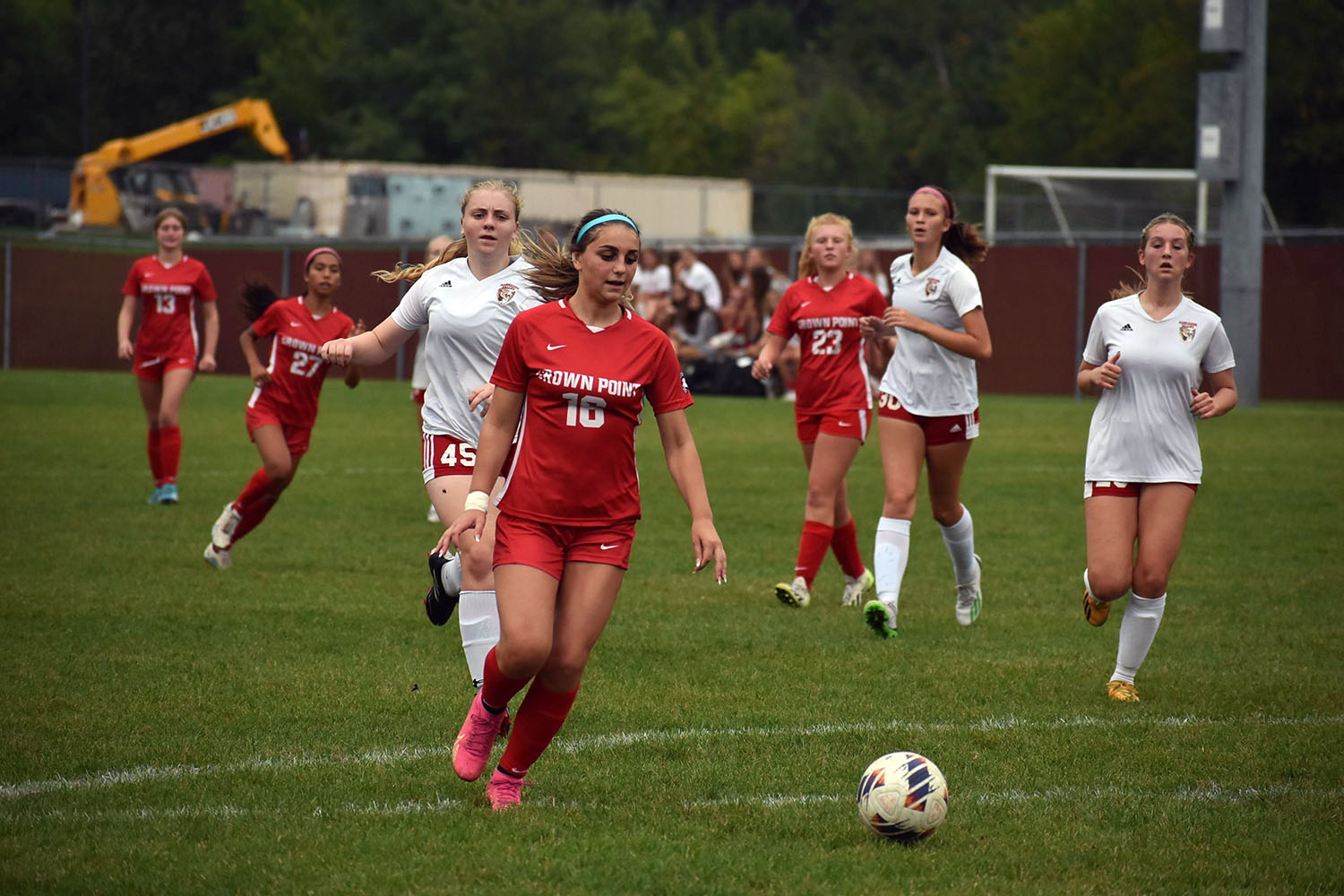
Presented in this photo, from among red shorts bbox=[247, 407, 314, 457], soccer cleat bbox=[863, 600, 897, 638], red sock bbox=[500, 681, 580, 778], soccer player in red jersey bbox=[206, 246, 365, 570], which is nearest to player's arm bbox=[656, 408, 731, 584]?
red sock bbox=[500, 681, 580, 778]

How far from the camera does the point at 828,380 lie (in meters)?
9.38

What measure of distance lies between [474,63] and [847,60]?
71.2 feet

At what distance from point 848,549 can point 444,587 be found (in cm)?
343

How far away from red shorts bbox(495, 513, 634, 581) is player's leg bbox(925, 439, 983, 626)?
12.2ft

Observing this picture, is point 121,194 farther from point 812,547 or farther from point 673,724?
point 673,724

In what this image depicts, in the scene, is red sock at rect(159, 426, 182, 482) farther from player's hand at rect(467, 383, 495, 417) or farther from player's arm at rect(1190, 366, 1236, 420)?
player's arm at rect(1190, 366, 1236, 420)

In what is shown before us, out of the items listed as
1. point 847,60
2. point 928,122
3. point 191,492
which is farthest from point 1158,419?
point 847,60

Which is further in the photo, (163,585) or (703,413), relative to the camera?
(703,413)

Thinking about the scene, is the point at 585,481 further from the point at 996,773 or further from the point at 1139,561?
the point at 1139,561

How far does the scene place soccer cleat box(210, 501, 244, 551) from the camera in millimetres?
10203

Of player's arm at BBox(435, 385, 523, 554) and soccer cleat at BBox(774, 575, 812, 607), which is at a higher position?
player's arm at BBox(435, 385, 523, 554)

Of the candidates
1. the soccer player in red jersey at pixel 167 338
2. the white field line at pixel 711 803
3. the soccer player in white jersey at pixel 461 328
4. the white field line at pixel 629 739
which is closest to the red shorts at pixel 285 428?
the soccer player in red jersey at pixel 167 338

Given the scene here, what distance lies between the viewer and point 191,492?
555 inches

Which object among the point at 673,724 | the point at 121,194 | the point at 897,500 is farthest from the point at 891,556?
the point at 121,194
